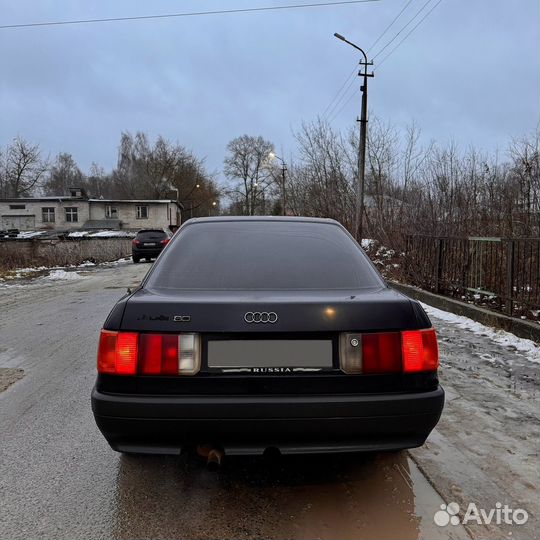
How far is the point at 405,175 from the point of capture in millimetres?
19062

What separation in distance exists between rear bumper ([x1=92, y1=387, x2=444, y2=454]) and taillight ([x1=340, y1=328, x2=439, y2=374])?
0.14 metres

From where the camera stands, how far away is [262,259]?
10.2ft

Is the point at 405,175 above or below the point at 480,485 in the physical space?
above

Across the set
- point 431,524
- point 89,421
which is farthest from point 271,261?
point 89,421

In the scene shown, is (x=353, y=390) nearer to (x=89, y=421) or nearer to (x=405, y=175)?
(x=89, y=421)

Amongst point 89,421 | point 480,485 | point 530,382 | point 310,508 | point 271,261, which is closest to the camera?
point 310,508

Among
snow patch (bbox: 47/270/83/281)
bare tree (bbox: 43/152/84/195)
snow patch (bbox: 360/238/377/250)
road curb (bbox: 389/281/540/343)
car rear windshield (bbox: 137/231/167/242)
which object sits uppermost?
bare tree (bbox: 43/152/84/195)

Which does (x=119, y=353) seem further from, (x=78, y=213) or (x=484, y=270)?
(x=78, y=213)

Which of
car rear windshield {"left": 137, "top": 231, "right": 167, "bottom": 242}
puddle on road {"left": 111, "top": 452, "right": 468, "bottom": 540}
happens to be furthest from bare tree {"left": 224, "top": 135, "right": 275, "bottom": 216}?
puddle on road {"left": 111, "top": 452, "right": 468, "bottom": 540}

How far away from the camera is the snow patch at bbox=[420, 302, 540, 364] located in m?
5.68

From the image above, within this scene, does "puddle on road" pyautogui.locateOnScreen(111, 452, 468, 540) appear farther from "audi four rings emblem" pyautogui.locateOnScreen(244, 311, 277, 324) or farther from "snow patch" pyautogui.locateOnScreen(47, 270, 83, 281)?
"snow patch" pyautogui.locateOnScreen(47, 270, 83, 281)

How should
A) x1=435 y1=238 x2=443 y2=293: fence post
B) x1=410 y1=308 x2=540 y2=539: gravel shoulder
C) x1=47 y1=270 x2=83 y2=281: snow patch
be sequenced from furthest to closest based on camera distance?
x1=47 y1=270 x2=83 y2=281: snow patch < x1=435 y1=238 x2=443 y2=293: fence post < x1=410 y1=308 x2=540 y2=539: gravel shoulder

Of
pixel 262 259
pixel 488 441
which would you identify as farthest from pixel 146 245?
pixel 488 441

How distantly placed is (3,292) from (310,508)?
12.3 meters
